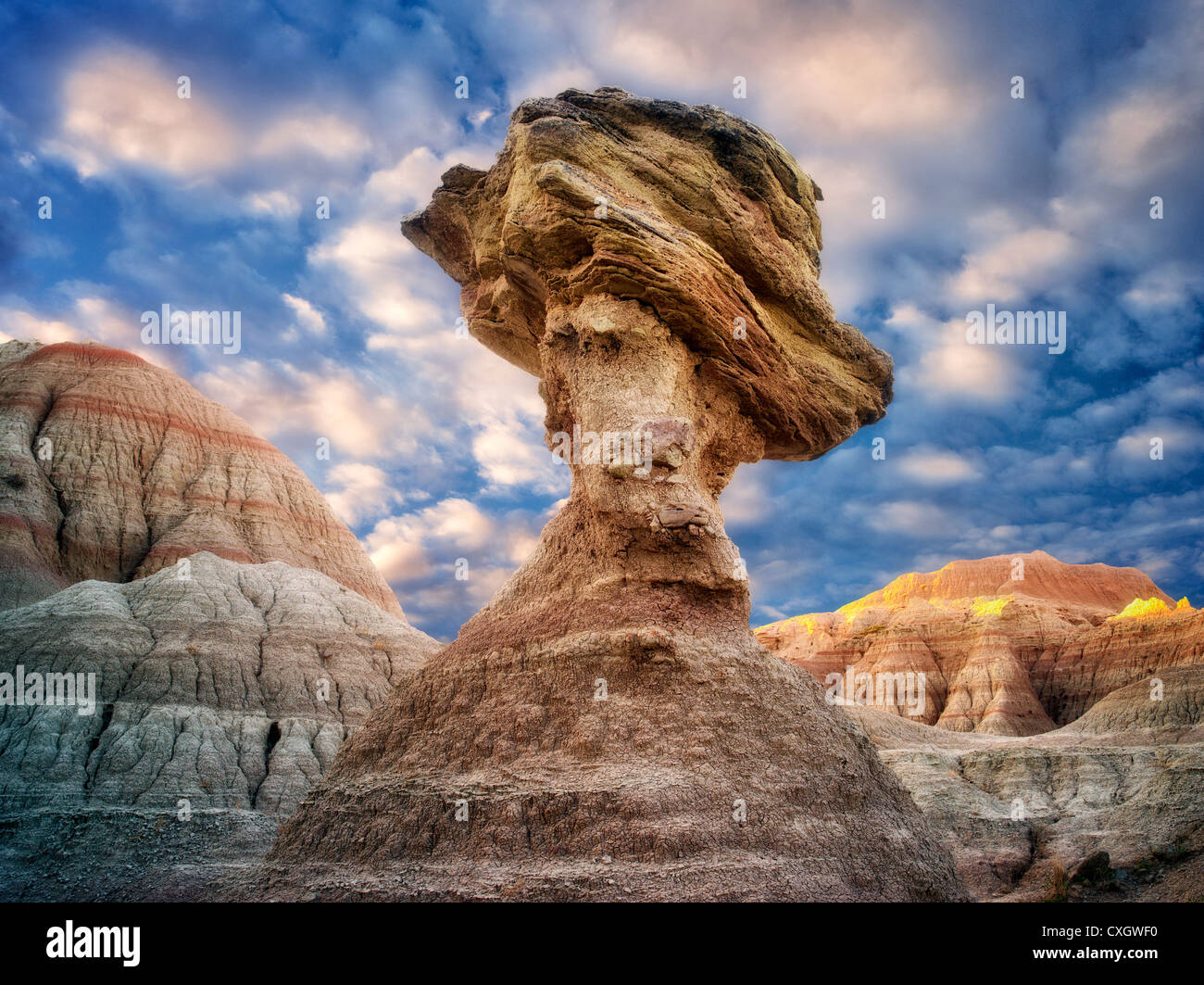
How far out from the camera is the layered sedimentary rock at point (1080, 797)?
12031mm

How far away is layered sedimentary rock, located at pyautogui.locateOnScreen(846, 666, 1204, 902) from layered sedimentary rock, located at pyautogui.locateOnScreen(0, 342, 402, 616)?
2717 cm

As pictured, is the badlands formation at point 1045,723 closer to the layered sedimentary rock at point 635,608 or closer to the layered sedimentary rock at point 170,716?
the layered sedimentary rock at point 635,608

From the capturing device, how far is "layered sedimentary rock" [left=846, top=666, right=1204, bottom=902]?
39.5 feet

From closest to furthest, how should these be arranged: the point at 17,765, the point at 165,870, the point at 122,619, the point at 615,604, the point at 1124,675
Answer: the point at 615,604 → the point at 165,870 → the point at 17,765 → the point at 122,619 → the point at 1124,675

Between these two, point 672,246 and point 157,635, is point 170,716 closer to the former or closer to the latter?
point 157,635

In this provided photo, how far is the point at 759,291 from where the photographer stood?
11914 mm

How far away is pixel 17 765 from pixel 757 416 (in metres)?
19.3

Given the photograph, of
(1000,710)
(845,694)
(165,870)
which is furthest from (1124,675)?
(165,870)

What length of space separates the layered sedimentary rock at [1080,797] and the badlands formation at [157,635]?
38.3ft

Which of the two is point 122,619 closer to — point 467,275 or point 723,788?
point 467,275

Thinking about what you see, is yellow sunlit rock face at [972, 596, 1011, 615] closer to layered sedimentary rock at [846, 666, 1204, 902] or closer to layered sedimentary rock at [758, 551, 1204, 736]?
layered sedimentary rock at [758, 551, 1204, 736]

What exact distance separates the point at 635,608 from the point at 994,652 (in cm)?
4221

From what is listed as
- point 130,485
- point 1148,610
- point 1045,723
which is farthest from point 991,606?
point 130,485

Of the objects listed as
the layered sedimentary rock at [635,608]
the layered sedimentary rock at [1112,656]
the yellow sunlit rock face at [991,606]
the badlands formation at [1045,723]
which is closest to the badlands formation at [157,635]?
the layered sedimentary rock at [635,608]
